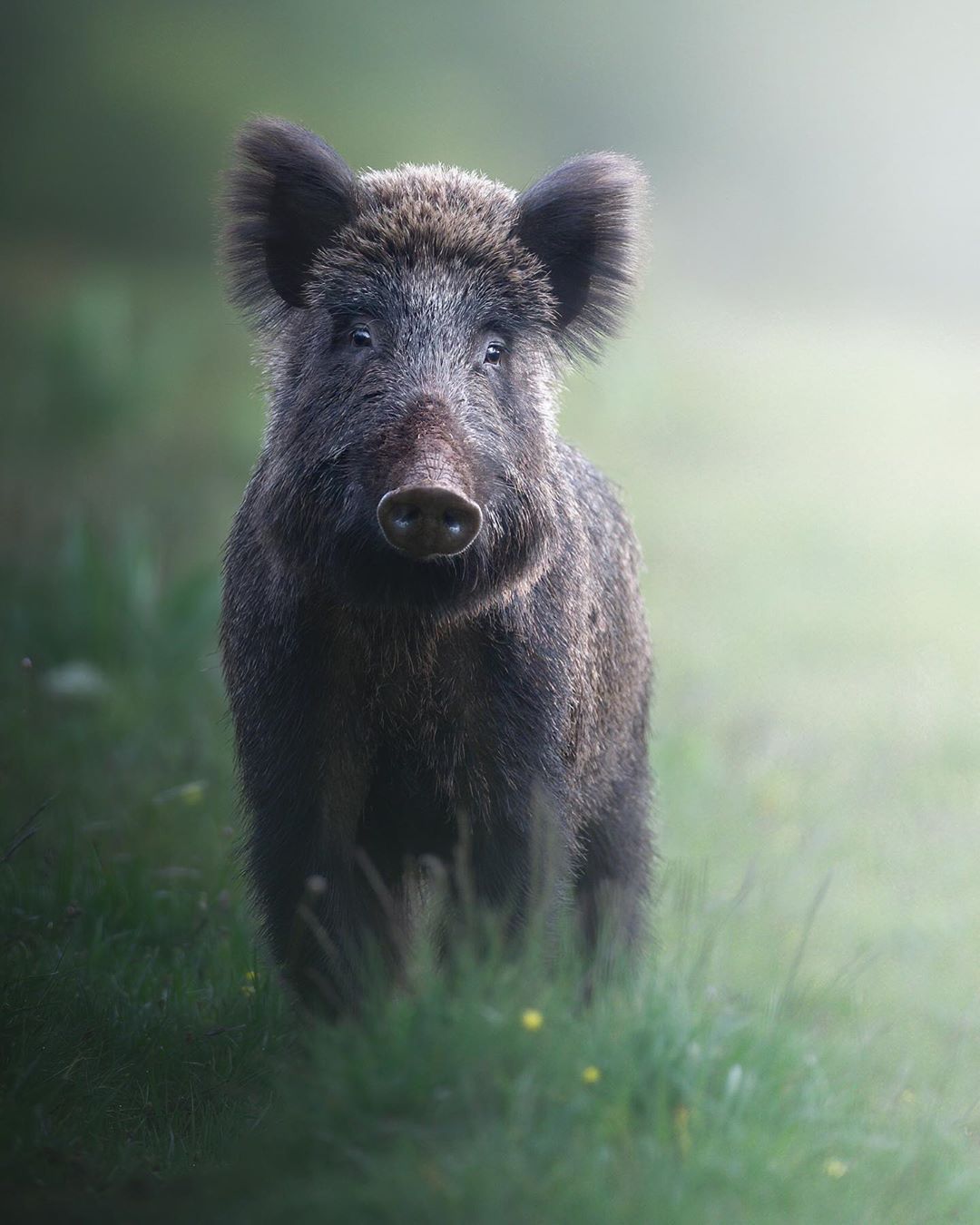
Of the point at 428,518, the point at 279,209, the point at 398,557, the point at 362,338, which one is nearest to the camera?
the point at 428,518

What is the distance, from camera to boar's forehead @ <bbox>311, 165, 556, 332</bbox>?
115 inches

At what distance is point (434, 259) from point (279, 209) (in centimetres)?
46

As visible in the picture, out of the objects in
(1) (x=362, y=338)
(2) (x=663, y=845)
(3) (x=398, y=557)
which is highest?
(1) (x=362, y=338)

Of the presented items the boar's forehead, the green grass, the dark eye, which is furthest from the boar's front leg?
the boar's forehead

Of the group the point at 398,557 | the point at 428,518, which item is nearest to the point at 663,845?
the point at 398,557

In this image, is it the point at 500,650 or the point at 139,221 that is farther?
the point at 139,221

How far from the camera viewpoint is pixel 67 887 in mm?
3873

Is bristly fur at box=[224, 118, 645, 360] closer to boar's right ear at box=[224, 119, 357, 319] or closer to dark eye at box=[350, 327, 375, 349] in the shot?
boar's right ear at box=[224, 119, 357, 319]

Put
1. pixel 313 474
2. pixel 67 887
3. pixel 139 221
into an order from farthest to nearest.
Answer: pixel 139 221
pixel 67 887
pixel 313 474

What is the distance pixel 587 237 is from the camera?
3254mm

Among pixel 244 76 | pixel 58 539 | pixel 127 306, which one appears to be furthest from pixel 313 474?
pixel 127 306

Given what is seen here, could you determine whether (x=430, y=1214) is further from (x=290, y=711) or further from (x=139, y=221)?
(x=139, y=221)

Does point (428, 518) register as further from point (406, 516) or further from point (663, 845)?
point (663, 845)

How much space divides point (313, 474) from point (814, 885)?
3111mm
